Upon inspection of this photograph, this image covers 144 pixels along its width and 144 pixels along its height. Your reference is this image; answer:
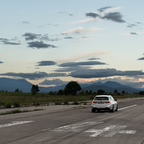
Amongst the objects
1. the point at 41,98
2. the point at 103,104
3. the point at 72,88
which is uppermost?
the point at 72,88

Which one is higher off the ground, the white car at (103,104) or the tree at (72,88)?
the tree at (72,88)

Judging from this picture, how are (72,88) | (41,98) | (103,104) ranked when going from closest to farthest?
(103,104) → (41,98) → (72,88)

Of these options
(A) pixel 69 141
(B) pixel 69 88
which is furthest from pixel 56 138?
(B) pixel 69 88

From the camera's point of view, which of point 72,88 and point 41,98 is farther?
point 72,88

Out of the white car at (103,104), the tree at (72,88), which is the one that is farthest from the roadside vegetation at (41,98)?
the white car at (103,104)

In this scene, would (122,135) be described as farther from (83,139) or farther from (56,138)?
(56,138)

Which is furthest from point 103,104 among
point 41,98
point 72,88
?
point 72,88

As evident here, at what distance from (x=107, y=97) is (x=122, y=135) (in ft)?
47.3

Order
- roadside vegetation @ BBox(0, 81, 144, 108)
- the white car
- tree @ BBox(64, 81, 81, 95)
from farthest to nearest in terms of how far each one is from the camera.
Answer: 1. tree @ BBox(64, 81, 81, 95)
2. roadside vegetation @ BBox(0, 81, 144, 108)
3. the white car

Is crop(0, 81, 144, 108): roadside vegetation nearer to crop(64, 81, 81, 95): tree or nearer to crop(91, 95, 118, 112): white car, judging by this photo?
crop(64, 81, 81, 95): tree

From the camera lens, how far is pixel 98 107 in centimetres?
2470

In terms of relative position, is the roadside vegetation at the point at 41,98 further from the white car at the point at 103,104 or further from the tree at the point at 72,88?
the white car at the point at 103,104

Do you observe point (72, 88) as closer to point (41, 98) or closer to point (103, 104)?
point (41, 98)

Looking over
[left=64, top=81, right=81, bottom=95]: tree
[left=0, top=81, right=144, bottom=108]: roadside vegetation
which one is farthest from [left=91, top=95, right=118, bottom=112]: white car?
[left=64, top=81, right=81, bottom=95]: tree
